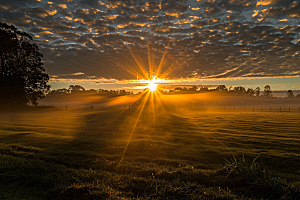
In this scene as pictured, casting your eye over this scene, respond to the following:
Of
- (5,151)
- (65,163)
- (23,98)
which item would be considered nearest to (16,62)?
(23,98)

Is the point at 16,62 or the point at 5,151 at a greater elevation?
the point at 16,62

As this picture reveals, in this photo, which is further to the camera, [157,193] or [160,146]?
[160,146]

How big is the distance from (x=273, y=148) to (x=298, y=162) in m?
3.45

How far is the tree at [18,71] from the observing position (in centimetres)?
4872

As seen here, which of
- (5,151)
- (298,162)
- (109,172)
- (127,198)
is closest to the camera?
(127,198)

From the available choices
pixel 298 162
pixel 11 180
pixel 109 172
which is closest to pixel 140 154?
pixel 109 172

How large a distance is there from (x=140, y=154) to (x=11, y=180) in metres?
6.63

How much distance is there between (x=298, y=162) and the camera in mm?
10781

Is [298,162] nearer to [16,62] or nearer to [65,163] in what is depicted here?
[65,163]

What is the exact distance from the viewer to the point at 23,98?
55625mm

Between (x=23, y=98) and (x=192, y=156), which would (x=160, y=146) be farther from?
(x=23, y=98)

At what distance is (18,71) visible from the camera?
5244 centimetres

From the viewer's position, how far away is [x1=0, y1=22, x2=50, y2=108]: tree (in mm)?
48716

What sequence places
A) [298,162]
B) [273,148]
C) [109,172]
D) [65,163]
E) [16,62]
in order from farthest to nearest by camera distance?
[16,62], [273,148], [298,162], [65,163], [109,172]
